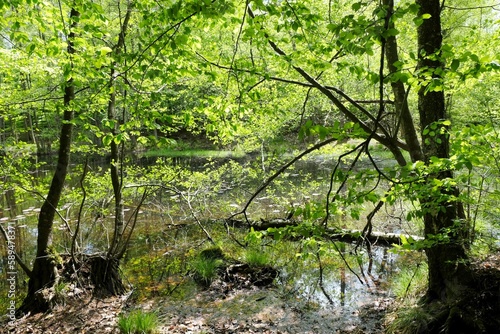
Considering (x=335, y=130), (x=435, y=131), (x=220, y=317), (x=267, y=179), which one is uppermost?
(x=435, y=131)

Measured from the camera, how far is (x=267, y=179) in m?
4.29

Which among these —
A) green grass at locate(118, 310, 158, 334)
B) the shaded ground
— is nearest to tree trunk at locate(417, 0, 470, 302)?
the shaded ground

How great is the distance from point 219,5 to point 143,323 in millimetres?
5070

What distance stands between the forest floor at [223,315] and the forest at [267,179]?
37 mm

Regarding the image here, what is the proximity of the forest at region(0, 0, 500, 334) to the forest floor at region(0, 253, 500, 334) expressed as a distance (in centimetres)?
4

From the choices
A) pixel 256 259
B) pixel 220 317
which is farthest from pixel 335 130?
pixel 256 259

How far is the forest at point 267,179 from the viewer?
3188 millimetres

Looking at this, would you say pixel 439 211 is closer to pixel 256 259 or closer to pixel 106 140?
pixel 106 140

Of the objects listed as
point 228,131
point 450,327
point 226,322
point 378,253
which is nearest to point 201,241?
point 226,322

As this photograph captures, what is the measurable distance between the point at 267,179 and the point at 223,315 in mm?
3515

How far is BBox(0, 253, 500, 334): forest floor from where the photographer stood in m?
5.66

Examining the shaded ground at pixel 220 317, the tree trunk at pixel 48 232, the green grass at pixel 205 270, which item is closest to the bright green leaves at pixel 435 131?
the shaded ground at pixel 220 317

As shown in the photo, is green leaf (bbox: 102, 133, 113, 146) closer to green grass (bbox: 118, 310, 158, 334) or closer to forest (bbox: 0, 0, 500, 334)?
forest (bbox: 0, 0, 500, 334)

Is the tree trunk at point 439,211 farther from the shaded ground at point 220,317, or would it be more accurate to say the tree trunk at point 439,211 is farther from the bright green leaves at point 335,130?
the bright green leaves at point 335,130
